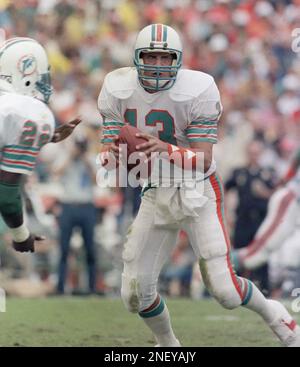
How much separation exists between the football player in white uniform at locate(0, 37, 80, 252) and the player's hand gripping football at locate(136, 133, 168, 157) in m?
0.40

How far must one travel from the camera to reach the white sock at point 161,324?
17.4 feet

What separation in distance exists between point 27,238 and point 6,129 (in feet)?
1.96

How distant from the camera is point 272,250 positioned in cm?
870

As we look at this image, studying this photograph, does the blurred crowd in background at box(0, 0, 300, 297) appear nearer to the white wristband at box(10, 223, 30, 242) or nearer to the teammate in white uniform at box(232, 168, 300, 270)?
the teammate in white uniform at box(232, 168, 300, 270)

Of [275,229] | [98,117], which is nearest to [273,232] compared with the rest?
[275,229]

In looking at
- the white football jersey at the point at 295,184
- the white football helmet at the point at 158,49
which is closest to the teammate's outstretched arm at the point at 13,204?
the white football helmet at the point at 158,49

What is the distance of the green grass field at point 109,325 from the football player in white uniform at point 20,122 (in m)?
1.17

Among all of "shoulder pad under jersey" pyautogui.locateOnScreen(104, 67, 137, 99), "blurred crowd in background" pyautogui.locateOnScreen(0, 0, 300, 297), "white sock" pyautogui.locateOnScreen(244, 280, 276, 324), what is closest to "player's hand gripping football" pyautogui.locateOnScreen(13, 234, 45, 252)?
"shoulder pad under jersey" pyautogui.locateOnScreen(104, 67, 137, 99)

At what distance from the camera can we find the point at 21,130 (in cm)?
465

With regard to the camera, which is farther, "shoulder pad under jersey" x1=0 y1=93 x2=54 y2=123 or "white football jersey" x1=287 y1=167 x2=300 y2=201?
"white football jersey" x1=287 y1=167 x2=300 y2=201

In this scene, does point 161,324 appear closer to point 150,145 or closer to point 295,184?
point 150,145

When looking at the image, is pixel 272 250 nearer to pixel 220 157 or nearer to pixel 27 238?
pixel 220 157

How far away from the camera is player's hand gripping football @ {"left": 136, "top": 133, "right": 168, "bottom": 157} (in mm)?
4801

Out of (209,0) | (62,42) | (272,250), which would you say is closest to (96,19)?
(62,42)
